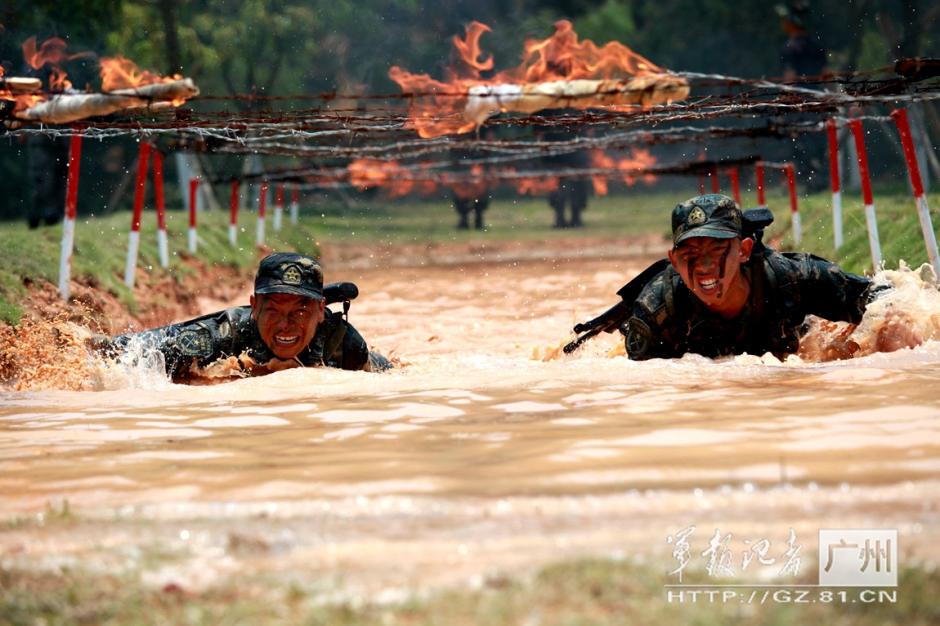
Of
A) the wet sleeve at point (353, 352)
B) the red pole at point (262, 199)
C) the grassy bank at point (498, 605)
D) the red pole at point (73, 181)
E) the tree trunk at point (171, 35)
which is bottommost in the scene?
the grassy bank at point (498, 605)

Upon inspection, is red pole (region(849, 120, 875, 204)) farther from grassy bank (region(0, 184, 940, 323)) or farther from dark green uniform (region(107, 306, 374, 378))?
dark green uniform (region(107, 306, 374, 378))

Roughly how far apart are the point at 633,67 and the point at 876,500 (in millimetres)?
5501

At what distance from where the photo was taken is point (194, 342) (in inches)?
362

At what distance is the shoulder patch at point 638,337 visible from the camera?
30.5 feet

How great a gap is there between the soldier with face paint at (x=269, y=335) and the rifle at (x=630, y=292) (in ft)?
6.34

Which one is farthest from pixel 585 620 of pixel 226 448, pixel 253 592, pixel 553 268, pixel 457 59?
pixel 457 59

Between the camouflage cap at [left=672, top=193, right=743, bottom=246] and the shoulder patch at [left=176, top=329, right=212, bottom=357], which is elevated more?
the camouflage cap at [left=672, top=193, right=743, bottom=246]

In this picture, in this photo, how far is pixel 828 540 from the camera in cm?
414

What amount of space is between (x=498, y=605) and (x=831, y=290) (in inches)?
247

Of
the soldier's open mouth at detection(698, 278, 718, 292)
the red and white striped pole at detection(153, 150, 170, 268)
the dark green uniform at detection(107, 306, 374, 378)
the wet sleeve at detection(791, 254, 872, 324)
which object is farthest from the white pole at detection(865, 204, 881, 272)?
the red and white striped pole at detection(153, 150, 170, 268)

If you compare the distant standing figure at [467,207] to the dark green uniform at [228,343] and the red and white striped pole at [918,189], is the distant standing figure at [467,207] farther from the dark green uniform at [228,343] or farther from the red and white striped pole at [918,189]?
the dark green uniform at [228,343]

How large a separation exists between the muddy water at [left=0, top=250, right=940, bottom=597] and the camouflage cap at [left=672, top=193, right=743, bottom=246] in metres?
1.02

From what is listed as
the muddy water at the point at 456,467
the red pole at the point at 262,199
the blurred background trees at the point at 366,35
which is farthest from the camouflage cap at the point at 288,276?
the blurred background trees at the point at 366,35

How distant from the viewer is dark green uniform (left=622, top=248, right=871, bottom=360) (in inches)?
365
